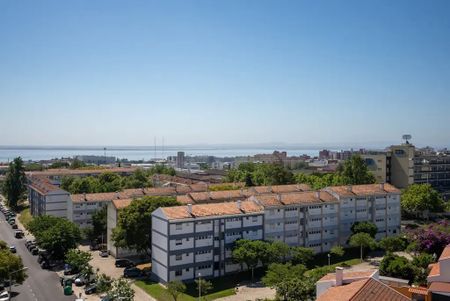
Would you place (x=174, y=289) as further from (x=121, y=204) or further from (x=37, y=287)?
(x=121, y=204)

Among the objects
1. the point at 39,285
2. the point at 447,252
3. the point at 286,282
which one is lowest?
the point at 39,285

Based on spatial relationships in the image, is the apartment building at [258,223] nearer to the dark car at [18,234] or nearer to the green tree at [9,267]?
the green tree at [9,267]

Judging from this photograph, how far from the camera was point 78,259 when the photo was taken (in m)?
43.9

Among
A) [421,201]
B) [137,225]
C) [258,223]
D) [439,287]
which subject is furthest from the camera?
[421,201]

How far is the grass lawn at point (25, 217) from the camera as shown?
75625 mm

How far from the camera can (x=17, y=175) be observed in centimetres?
8688

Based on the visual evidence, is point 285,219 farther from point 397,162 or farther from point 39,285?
point 397,162

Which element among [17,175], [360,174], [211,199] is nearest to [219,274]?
[211,199]

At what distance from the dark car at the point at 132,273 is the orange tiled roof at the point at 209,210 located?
7.44 m

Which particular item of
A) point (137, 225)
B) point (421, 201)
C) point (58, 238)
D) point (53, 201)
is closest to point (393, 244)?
point (421, 201)

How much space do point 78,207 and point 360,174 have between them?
46.3 meters

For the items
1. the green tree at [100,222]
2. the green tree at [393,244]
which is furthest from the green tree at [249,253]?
the green tree at [100,222]

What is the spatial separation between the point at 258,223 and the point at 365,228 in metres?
14.6

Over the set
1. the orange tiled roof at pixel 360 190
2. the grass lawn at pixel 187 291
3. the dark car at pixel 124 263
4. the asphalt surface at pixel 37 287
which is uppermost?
the orange tiled roof at pixel 360 190
